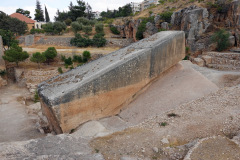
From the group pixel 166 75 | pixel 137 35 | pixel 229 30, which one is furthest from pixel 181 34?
pixel 137 35

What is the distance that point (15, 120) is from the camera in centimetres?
903

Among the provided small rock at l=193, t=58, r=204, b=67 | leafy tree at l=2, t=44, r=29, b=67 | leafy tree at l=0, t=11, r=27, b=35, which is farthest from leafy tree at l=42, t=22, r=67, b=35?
small rock at l=193, t=58, r=204, b=67

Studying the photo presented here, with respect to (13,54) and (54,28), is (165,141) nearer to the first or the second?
(13,54)

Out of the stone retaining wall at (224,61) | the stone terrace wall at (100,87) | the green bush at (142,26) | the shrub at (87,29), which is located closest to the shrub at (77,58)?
the green bush at (142,26)

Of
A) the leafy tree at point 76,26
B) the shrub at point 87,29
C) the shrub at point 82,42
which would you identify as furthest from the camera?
the shrub at point 87,29

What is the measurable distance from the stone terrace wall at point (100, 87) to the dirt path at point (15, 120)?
1.85 metres

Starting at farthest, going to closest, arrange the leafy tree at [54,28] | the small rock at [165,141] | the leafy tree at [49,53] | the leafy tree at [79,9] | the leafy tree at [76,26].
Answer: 1. the leafy tree at [79,9]
2. the leafy tree at [54,28]
3. the leafy tree at [76,26]
4. the leafy tree at [49,53]
5. the small rock at [165,141]

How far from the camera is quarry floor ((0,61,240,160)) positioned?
3.64m

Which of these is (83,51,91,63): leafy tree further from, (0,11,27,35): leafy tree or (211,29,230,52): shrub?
(0,11,27,35): leafy tree

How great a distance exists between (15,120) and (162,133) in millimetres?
7832

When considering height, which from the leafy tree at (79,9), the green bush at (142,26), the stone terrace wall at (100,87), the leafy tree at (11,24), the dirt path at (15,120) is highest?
the leafy tree at (79,9)

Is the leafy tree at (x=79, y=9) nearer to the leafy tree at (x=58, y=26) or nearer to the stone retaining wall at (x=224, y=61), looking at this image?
the leafy tree at (x=58, y=26)

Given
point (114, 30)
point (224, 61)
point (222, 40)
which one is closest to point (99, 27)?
point (114, 30)

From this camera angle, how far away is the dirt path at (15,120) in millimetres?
7145
